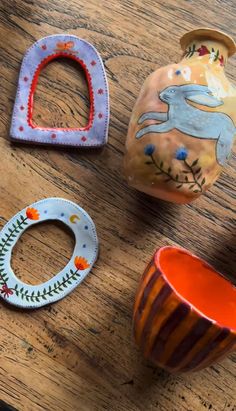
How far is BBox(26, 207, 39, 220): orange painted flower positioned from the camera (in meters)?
0.61

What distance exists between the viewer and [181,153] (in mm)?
536

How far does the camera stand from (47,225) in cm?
62

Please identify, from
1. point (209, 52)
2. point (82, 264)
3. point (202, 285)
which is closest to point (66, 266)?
point (82, 264)

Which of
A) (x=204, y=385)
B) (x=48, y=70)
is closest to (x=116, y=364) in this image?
(x=204, y=385)

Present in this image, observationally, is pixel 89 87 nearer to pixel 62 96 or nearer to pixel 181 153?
pixel 62 96

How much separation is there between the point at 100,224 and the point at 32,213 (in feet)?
0.24

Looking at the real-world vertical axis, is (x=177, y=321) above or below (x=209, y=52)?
below

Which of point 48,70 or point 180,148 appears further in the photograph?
point 48,70

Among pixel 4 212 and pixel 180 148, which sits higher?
pixel 180 148

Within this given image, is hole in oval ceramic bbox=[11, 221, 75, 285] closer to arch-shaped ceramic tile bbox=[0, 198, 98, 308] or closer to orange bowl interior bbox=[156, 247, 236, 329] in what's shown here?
arch-shaped ceramic tile bbox=[0, 198, 98, 308]

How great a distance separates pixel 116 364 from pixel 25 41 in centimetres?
36

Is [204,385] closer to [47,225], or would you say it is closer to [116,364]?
[116,364]

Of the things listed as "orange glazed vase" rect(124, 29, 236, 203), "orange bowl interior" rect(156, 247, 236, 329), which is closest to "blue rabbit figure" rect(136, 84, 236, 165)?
"orange glazed vase" rect(124, 29, 236, 203)

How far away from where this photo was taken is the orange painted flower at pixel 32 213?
0.61 meters
